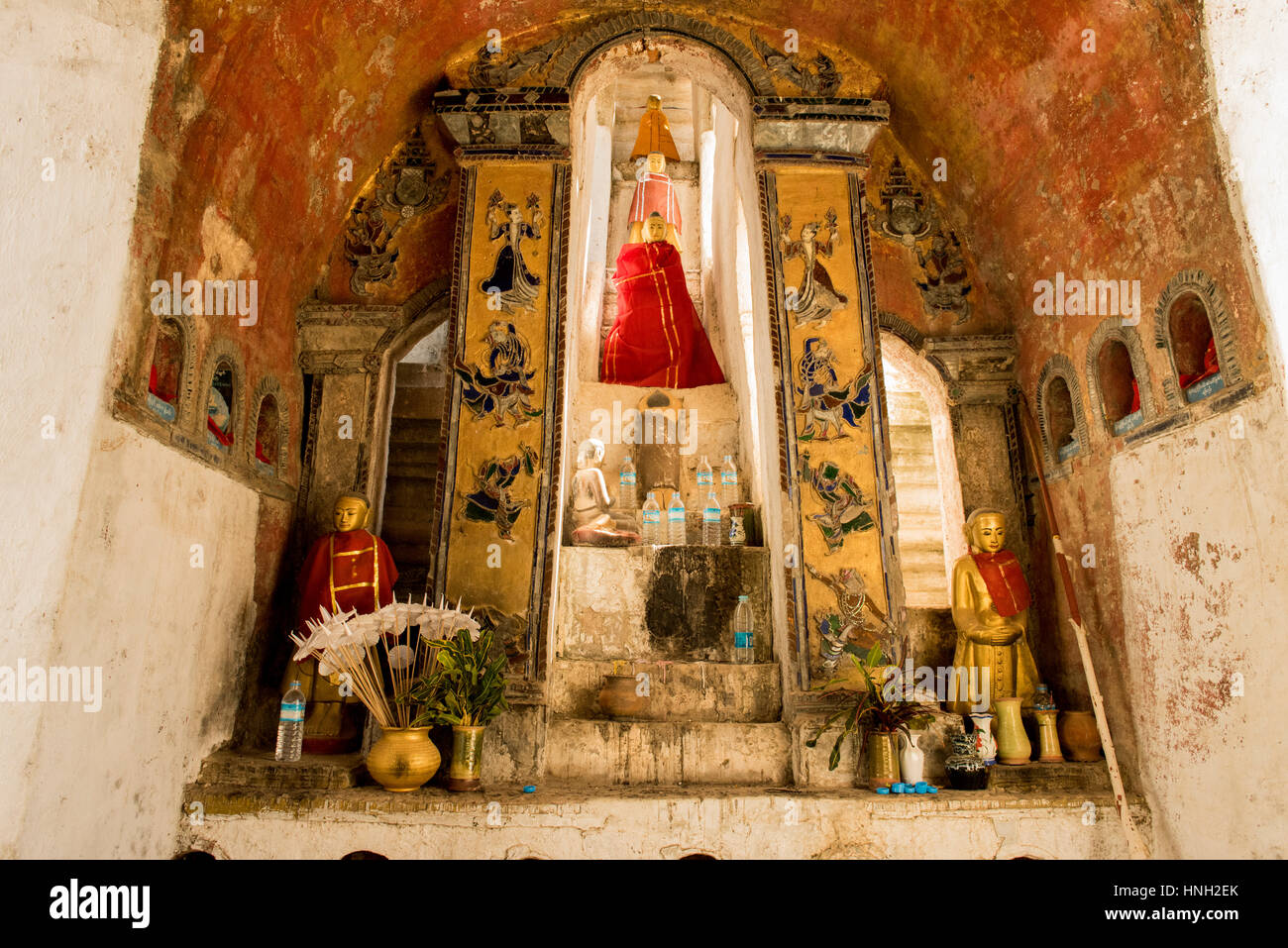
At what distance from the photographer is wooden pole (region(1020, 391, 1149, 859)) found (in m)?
4.67

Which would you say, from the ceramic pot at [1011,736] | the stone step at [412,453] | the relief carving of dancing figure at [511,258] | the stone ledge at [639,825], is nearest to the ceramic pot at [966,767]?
the stone ledge at [639,825]

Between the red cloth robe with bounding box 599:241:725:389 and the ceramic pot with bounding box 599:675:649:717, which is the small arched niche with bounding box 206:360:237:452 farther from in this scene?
the red cloth robe with bounding box 599:241:725:389

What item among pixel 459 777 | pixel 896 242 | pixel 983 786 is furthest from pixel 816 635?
pixel 896 242

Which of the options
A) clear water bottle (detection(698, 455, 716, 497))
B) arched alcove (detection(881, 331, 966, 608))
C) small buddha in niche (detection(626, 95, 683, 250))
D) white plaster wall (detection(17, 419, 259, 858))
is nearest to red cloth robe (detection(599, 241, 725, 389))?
small buddha in niche (detection(626, 95, 683, 250))

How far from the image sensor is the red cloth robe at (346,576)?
5.30 m

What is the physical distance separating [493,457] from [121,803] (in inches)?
105

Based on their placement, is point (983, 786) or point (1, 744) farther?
point (983, 786)

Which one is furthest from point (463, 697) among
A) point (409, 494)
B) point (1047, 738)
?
point (409, 494)

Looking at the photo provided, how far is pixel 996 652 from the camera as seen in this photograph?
5.50 meters

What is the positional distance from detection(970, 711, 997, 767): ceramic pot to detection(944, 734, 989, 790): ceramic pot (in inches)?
5.9

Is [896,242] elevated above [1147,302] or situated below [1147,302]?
above
